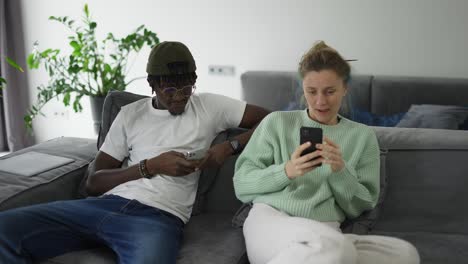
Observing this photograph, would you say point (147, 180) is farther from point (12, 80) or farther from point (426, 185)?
point (12, 80)

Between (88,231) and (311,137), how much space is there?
30.0 inches

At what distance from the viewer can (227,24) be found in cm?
372

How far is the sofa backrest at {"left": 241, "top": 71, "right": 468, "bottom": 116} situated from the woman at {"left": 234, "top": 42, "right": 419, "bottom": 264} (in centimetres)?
128

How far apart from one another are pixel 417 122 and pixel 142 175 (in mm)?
1702

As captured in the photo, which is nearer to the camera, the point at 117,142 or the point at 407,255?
the point at 407,255

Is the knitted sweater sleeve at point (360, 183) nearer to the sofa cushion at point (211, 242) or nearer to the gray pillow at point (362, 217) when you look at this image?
the gray pillow at point (362, 217)

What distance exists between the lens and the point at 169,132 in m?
1.89

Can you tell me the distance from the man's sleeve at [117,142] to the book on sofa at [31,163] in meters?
0.22

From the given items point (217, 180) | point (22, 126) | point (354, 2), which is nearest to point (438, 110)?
point (354, 2)

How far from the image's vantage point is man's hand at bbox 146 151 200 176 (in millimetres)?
1741

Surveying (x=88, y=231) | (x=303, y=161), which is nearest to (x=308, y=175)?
(x=303, y=161)

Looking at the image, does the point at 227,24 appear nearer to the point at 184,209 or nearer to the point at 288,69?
the point at 288,69

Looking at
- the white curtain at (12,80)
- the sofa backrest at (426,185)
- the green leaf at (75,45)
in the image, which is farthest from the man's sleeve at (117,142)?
the white curtain at (12,80)

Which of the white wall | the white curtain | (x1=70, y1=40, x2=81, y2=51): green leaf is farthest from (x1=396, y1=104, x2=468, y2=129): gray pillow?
the white curtain
